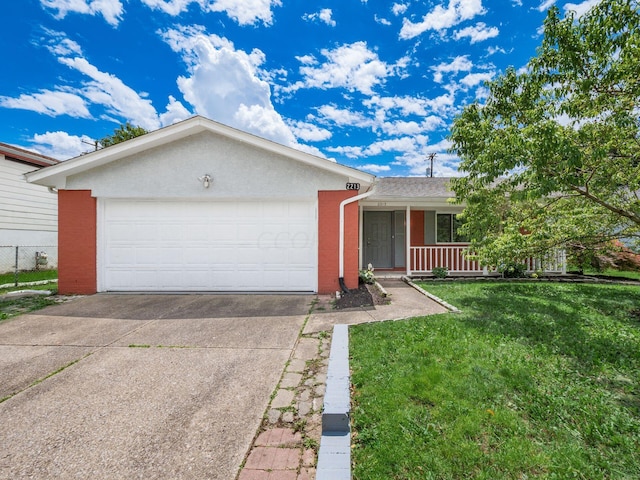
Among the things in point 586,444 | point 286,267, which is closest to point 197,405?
point 586,444

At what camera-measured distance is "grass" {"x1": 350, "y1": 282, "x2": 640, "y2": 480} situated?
6.49ft

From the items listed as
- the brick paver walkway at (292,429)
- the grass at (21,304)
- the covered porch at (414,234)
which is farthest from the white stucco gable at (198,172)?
the brick paver walkway at (292,429)

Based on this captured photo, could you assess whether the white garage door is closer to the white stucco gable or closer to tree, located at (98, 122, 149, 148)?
the white stucco gable

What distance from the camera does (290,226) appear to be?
7.59 m

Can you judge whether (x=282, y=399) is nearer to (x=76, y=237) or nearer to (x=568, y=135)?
(x=568, y=135)

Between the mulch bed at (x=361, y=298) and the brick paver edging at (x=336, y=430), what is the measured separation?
3099mm

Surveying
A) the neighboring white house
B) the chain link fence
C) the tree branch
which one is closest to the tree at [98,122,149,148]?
the neighboring white house

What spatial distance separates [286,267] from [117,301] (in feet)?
12.9

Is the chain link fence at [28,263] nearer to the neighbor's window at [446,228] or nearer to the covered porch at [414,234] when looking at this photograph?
the covered porch at [414,234]

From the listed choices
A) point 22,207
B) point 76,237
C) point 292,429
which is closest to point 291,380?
point 292,429

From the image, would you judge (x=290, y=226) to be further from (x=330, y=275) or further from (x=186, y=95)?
(x=186, y=95)

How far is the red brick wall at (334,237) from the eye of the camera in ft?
24.4

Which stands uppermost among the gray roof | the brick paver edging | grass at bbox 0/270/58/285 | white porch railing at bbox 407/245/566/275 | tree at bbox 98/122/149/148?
tree at bbox 98/122/149/148

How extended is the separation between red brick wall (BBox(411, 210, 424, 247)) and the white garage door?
5.94 meters
